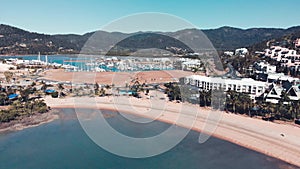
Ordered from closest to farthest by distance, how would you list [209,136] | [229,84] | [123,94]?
[209,136] < [229,84] < [123,94]

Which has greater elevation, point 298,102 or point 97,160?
point 298,102

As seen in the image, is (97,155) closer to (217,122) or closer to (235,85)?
(217,122)

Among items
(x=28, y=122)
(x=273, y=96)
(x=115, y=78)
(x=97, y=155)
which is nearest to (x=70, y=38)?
(x=115, y=78)

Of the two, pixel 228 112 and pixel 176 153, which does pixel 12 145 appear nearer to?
→ pixel 176 153

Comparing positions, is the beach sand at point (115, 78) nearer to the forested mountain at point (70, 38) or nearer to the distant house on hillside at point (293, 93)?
the distant house on hillside at point (293, 93)

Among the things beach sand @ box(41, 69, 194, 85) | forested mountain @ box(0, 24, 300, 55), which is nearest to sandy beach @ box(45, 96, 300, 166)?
beach sand @ box(41, 69, 194, 85)

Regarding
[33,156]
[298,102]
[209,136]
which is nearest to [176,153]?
[209,136]
